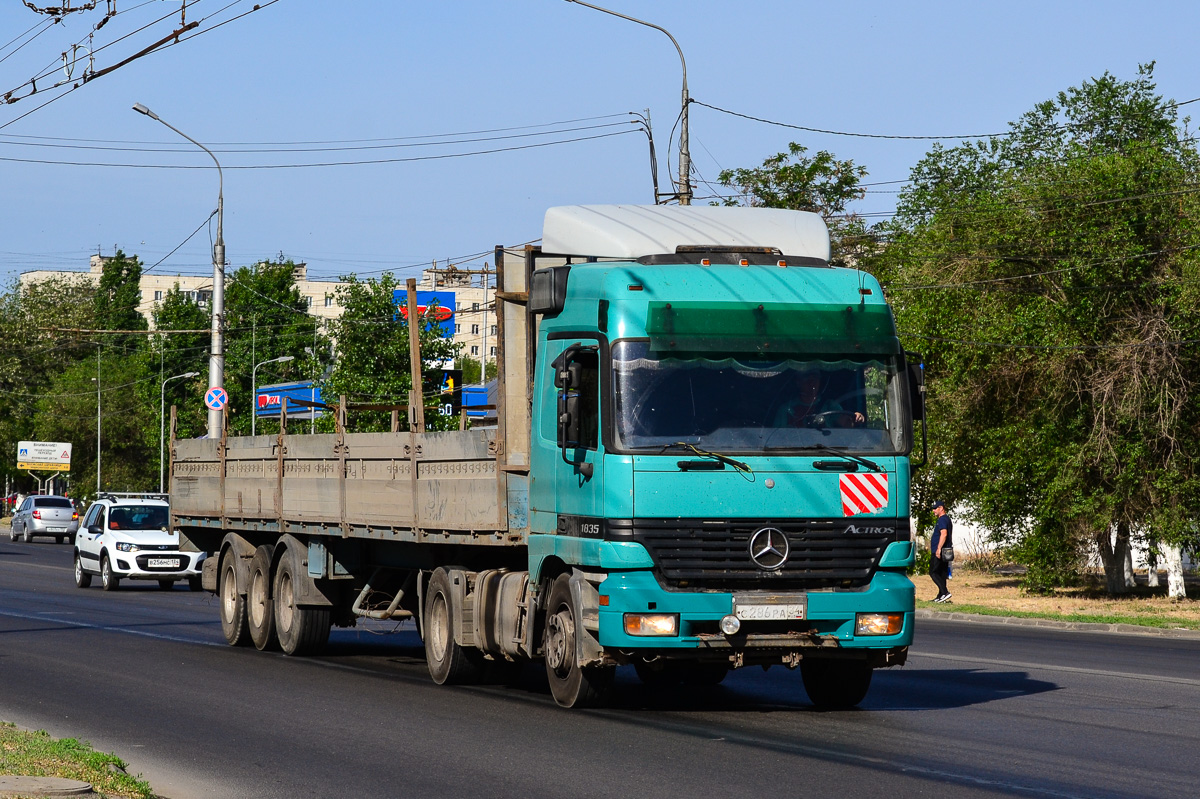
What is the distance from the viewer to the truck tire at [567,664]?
452 inches

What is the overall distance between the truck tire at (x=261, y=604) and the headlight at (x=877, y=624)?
329 inches

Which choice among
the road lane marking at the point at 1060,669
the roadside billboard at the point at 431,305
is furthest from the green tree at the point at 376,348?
the road lane marking at the point at 1060,669

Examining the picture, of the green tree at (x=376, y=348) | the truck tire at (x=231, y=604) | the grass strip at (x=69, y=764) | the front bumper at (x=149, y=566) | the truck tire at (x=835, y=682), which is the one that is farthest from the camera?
the green tree at (x=376, y=348)

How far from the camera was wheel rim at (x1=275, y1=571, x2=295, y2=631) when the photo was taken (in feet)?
56.0

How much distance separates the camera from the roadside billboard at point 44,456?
292ft

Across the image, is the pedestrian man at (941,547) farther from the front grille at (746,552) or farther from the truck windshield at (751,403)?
the front grille at (746,552)

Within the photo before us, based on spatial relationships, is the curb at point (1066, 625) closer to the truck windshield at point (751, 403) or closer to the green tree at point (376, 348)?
the truck windshield at point (751, 403)

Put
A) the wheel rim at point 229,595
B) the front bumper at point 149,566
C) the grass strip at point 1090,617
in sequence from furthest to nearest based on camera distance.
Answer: the front bumper at point 149,566, the grass strip at point 1090,617, the wheel rim at point 229,595

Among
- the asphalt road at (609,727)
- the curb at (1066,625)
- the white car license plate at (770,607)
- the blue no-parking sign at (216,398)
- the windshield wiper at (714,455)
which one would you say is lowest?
the curb at (1066,625)

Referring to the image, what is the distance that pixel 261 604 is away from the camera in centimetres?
1773

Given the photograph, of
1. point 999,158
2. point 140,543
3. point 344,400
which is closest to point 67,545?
point 140,543

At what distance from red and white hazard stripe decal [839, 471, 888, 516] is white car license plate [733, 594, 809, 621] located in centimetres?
71

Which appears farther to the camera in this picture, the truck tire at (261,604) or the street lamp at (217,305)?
the street lamp at (217,305)

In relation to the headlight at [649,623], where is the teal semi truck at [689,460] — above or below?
above
